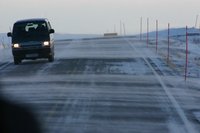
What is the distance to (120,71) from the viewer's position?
22641mm

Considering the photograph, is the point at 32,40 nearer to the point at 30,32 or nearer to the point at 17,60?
the point at 30,32

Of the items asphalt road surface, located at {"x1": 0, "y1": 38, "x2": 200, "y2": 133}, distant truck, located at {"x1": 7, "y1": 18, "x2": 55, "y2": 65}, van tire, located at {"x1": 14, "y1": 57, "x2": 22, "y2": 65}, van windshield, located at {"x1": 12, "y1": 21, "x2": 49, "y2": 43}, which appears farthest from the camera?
van tire, located at {"x1": 14, "y1": 57, "x2": 22, "y2": 65}

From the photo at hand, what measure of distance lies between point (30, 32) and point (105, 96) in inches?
486

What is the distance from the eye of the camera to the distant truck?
27.2 m

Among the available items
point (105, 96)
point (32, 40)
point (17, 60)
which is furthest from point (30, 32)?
point (105, 96)

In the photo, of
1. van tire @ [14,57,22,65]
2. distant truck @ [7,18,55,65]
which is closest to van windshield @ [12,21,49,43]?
distant truck @ [7,18,55,65]

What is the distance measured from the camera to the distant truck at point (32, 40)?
27156mm

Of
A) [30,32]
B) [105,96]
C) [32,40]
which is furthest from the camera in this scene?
[30,32]

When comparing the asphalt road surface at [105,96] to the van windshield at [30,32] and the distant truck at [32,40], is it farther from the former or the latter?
the van windshield at [30,32]

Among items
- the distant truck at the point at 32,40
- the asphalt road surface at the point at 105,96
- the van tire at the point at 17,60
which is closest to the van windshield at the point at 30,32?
the distant truck at the point at 32,40

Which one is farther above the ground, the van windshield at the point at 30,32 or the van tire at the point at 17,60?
the van windshield at the point at 30,32

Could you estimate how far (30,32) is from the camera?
90.2 feet

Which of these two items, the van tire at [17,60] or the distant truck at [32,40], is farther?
the van tire at [17,60]

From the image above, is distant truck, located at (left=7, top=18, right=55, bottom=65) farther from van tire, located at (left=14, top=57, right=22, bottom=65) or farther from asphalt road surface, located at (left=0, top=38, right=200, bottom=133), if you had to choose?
asphalt road surface, located at (left=0, top=38, right=200, bottom=133)
